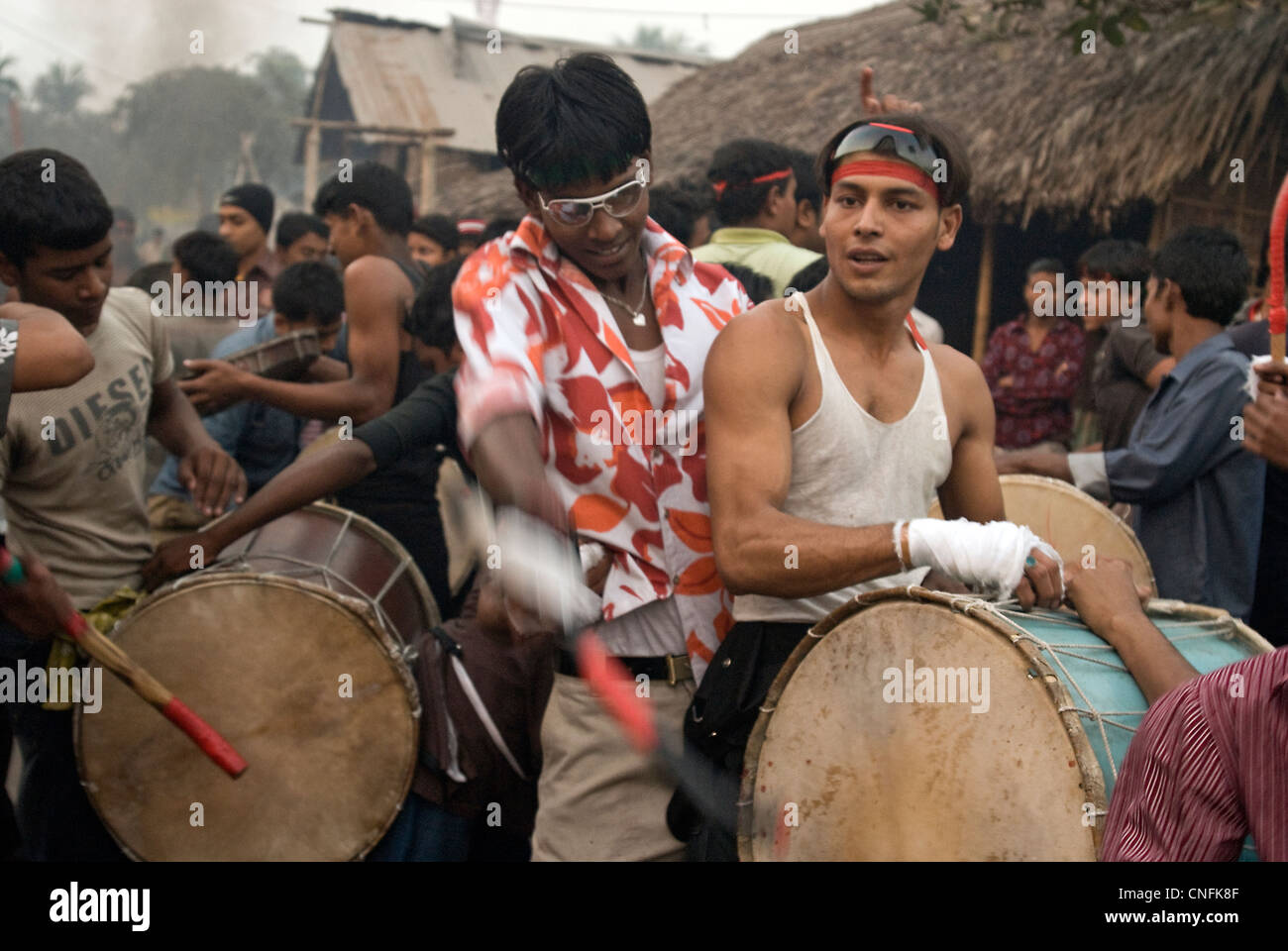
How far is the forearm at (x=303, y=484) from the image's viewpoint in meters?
3.79

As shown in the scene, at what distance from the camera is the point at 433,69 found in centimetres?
2616

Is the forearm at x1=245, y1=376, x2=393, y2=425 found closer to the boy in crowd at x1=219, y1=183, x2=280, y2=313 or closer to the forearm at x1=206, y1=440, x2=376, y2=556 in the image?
Answer: the forearm at x1=206, y1=440, x2=376, y2=556

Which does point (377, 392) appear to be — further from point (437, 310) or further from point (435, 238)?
point (435, 238)

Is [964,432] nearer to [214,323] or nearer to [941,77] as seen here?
[214,323]

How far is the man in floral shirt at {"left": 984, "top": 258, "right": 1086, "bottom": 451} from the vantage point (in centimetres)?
849

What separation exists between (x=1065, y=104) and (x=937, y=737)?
8298mm

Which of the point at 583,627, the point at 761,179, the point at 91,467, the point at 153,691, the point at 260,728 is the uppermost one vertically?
the point at 761,179

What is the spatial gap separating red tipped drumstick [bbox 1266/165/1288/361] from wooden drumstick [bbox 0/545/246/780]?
2.78 metres

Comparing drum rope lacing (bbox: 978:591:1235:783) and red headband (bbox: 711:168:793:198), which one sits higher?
red headband (bbox: 711:168:793:198)

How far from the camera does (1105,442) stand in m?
6.12

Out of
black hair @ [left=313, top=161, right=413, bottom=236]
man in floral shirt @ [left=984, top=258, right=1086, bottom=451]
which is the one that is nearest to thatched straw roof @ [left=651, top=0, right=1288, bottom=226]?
man in floral shirt @ [left=984, top=258, right=1086, bottom=451]

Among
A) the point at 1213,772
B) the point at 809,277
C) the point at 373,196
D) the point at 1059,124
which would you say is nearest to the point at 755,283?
the point at 809,277

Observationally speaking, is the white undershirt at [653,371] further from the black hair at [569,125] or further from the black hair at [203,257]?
the black hair at [203,257]

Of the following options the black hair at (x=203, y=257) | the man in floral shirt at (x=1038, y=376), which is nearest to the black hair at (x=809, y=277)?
the black hair at (x=203, y=257)
